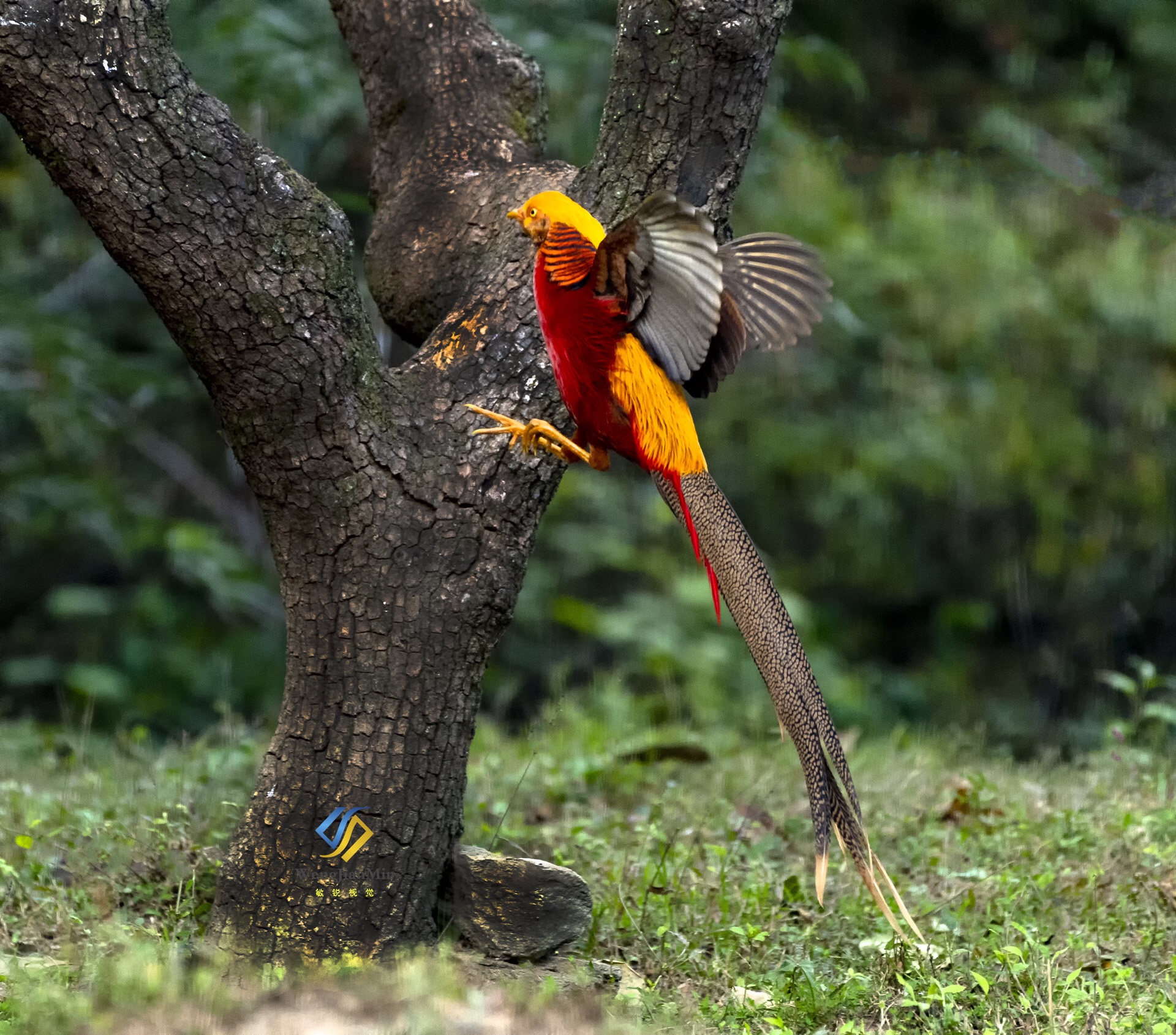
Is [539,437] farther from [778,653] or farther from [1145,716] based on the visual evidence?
[1145,716]

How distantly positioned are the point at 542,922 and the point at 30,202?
15.6ft

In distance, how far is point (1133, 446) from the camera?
21.8 ft

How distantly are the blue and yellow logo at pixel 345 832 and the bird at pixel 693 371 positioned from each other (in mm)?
931

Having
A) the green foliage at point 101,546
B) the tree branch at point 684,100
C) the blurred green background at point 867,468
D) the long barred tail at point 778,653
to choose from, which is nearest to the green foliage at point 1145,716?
the blurred green background at point 867,468

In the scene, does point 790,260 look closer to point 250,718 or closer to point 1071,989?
point 1071,989

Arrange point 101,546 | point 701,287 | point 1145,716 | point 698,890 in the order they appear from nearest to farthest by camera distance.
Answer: point 701,287 < point 698,890 < point 1145,716 < point 101,546

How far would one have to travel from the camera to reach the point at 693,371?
7.64ft

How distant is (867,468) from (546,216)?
15.1 ft

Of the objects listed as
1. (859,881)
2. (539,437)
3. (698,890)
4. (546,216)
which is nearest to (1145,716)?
(859,881)

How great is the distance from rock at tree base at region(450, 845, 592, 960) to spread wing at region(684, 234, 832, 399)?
1.16m

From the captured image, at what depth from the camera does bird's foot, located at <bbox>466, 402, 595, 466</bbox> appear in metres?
2.43

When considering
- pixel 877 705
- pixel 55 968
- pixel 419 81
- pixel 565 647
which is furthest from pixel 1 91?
pixel 877 705

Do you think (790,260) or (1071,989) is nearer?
(790,260)

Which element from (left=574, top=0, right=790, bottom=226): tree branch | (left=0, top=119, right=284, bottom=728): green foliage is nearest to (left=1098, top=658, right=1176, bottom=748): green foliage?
(left=574, top=0, right=790, bottom=226): tree branch
